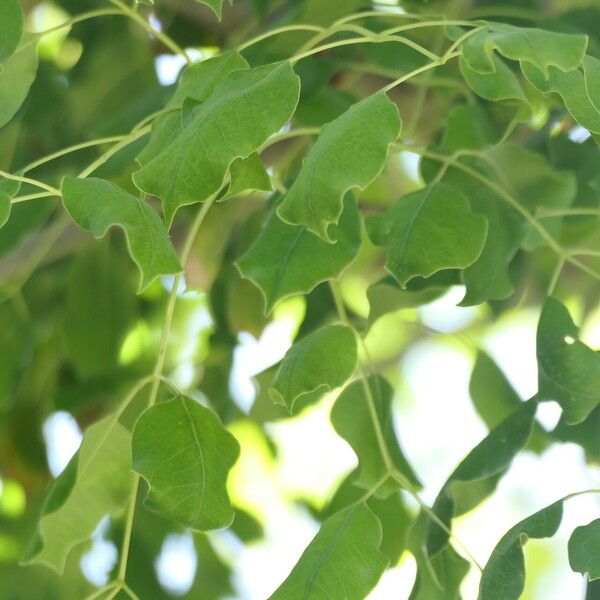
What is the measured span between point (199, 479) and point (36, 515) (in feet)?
1.20

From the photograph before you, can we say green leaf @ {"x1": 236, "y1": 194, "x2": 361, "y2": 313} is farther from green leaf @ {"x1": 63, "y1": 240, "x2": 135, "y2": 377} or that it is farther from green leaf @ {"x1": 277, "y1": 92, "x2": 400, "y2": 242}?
green leaf @ {"x1": 63, "y1": 240, "x2": 135, "y2": 377}

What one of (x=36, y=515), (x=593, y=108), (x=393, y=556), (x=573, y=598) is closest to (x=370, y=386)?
(x=393, y=556)

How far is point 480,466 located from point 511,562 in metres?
0.06

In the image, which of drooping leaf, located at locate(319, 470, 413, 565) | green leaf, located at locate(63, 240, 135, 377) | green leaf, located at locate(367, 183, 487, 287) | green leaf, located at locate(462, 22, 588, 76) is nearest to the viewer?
green leaf, located at locate(462, 22, 588, 76)

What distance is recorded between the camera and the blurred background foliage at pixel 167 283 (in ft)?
1.83

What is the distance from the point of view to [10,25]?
400mm

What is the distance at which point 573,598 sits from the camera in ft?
3.52

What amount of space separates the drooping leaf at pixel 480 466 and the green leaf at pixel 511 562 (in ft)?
0.14

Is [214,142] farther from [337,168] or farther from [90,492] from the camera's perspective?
[90,492]

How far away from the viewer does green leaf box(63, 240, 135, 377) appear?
67cm

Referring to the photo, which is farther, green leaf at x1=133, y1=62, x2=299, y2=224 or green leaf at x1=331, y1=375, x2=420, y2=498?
green leaf at x1=331, y1=375, x2=420, y2=498

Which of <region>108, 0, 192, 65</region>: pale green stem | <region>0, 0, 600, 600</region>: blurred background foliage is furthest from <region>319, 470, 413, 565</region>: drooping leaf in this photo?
<region>108, 0, 192, 65</region>: pale green stem

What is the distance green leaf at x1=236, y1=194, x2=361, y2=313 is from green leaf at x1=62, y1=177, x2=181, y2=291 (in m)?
0.09

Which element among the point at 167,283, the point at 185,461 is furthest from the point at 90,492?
the point at 167,283
